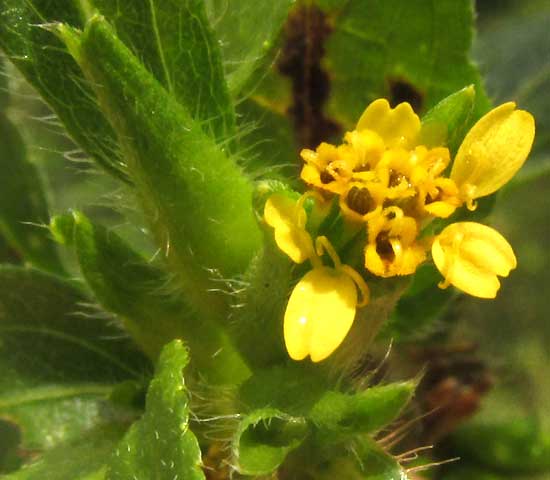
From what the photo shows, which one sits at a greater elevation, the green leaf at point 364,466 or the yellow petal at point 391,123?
the yellow petal at point 391,123

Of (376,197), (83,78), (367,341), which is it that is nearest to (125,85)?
(83,78)

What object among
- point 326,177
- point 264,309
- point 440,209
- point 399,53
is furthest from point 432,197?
point 399,53

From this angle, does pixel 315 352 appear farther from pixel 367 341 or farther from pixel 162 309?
pixel 162 309

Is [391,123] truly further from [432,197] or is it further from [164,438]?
[164,438]

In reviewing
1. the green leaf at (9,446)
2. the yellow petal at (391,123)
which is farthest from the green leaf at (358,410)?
the green leaf at (9,446)

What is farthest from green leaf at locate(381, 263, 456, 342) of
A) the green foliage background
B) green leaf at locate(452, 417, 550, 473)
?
green leaf at locate(452, 417, 550, 473)

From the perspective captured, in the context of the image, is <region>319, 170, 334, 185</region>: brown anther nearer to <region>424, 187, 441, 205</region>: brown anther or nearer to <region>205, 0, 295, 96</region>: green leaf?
<region>424, 187, 441, 205</region>: brown anther

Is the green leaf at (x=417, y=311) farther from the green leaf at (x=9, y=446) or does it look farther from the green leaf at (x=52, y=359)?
the green leaf at (x=9, y=446)
